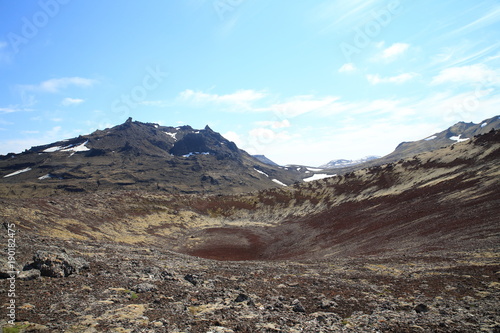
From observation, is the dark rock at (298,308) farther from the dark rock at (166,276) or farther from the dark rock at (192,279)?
the dark rock at (166,276)

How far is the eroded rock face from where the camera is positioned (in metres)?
16.1

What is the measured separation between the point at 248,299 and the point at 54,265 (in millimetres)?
12183

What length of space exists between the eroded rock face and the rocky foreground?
58mm

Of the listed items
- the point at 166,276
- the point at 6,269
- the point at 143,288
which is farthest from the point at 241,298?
the point at 6,269

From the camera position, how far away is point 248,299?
1486 centimetres

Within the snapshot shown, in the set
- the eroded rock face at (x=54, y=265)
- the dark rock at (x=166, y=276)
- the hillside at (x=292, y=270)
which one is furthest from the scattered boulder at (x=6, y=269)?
the dark rock at (x=166, y=276)

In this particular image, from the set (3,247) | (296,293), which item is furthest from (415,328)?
(3,247)

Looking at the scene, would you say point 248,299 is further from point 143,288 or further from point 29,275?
point 29,275

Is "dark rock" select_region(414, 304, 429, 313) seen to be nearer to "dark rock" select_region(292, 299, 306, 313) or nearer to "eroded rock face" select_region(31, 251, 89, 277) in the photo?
"dark rock" select_region(292, 299, 306, 313)

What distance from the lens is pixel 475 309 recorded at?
43.7ft

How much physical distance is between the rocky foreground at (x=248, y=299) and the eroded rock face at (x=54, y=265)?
0.19 feet

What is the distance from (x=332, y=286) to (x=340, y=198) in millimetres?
79837

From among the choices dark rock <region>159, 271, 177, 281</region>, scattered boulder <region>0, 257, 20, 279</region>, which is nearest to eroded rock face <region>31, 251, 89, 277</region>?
scattered boulder <region>0, 257, 20, 279</region>

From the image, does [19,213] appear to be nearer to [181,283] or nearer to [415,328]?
[181,283]
